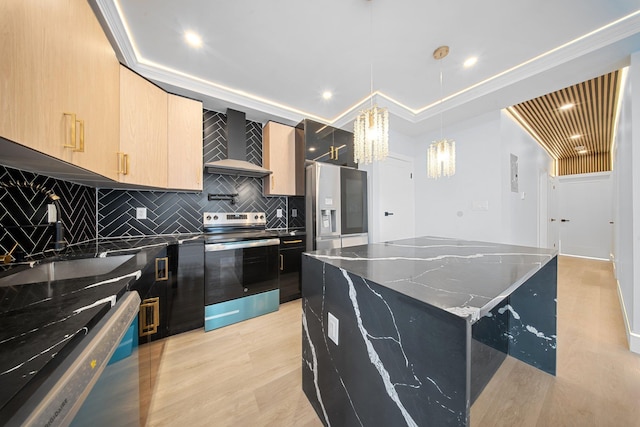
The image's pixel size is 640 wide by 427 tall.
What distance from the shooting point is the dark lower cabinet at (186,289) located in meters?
1.91

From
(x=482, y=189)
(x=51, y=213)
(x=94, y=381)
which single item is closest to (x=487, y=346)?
(x=94, y=381)

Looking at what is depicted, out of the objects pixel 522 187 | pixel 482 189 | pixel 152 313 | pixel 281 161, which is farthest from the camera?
pixel 522 187

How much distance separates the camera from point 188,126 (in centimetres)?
223

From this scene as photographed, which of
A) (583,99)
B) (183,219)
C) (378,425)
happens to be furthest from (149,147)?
(583,99)

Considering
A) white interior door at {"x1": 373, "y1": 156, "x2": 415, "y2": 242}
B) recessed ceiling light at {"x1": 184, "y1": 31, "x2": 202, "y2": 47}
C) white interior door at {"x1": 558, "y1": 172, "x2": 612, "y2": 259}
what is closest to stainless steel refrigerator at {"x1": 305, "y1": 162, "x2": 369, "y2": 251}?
white interior door at {"x1": 373, "y1": 156, "x2": 415, "y2": 242}

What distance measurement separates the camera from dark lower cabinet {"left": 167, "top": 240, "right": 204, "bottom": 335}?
191cm

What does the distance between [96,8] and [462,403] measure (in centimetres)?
286

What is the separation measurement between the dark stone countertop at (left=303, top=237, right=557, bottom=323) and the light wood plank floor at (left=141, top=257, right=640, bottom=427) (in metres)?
0.87

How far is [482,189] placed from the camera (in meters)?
2.99

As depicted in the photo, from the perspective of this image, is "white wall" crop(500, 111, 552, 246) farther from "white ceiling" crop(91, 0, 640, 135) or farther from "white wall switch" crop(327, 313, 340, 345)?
"white wall switch" crop(327, 313, 340, 345)

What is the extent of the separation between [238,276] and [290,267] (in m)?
0.62

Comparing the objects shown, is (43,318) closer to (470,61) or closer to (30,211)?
(30,211)

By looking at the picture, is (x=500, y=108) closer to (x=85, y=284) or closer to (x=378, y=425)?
(x=378, y=425)

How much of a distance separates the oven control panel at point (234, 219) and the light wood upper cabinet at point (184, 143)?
443mm
